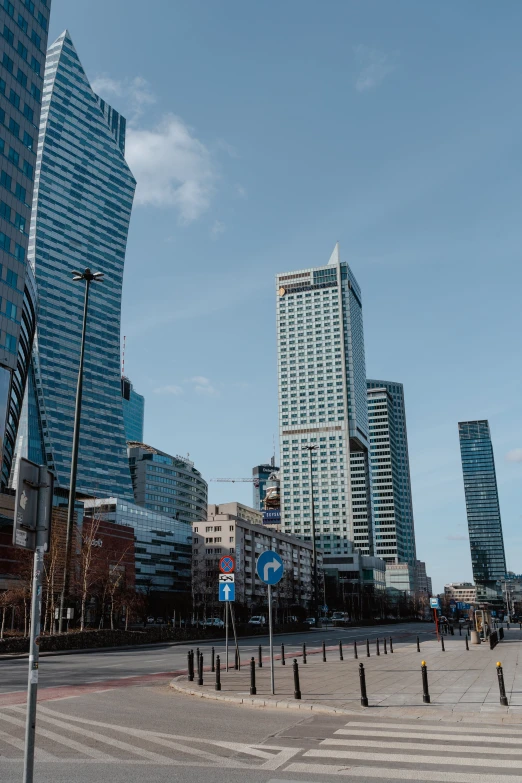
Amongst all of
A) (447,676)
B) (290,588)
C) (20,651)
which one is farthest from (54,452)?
(447,676)

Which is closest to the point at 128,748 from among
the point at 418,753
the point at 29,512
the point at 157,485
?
the point at 418,753

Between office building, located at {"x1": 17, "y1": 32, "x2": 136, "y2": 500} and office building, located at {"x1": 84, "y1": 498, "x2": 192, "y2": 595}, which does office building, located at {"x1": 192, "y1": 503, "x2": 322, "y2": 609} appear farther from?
office building, located at {"x1": 17, "y1": 32, "x2": 136, "y2": 500}

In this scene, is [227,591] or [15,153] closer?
[227,591]

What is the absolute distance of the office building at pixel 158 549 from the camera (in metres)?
148

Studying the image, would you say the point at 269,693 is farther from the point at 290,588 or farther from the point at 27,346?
the point at 290,588

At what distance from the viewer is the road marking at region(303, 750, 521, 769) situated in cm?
876

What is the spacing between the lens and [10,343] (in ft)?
221

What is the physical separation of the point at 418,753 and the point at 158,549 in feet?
495

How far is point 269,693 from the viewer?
51.8 feet

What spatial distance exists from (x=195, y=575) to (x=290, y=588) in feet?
72.2

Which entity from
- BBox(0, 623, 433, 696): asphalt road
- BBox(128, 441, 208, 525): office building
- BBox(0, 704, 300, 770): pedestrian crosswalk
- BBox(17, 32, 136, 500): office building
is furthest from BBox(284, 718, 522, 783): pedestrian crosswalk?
BBox(128, 441, 208, 525): office building

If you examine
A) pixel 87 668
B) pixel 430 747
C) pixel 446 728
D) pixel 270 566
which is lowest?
pixel 87 668

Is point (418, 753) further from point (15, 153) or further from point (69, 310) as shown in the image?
point (69, 310)

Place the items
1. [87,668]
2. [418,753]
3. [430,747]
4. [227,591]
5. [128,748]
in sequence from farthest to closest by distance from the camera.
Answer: [87,668]
[227,591]
[128,748]
[430,747]
[418,753]
